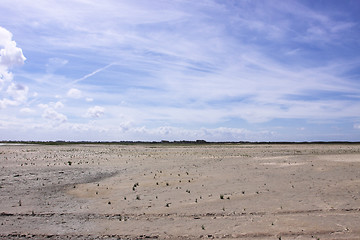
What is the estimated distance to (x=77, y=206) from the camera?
52.5ft

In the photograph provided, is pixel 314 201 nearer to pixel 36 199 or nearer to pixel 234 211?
pixel 234 211

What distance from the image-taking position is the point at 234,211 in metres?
14.4

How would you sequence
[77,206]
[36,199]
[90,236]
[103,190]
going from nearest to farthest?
[90,236]
[77,206]
[36,199]
[103,190]

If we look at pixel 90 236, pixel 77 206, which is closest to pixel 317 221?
pixel 90 236

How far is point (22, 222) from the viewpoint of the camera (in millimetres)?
13000

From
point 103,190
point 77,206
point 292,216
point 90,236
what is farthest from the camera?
point 103,190

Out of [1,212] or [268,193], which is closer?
[1,212]

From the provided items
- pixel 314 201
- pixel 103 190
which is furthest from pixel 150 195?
pixel 314 201

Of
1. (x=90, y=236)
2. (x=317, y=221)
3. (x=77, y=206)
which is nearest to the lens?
(x=90, y=236)

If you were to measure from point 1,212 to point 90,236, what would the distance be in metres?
5.92

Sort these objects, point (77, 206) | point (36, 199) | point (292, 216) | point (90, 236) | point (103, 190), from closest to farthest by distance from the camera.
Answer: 1. point (90, 236)
2. point (292, 216)
3. point (77, 206)
4. point (36, 199)
5. point (103, 190)

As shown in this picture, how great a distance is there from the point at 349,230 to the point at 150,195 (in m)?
10.4

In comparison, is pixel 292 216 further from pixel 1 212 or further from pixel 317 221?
pixel 1 212

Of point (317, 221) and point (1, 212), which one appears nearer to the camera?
point (317, 221)
